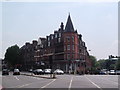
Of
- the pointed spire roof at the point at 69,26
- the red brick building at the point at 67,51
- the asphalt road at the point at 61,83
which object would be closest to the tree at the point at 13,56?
the red brick building at the point at 67,51

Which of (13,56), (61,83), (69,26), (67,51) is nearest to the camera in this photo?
(61,83)

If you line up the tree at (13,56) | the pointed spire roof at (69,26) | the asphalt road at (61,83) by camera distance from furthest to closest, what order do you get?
1. the tree at (13,56)
2. the pointed spire roof at (69,26)
3. the asphalt road at (61,83)

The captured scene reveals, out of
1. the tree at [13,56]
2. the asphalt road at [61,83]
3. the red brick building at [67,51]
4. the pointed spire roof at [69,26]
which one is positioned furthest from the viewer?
the tree at [13,56]

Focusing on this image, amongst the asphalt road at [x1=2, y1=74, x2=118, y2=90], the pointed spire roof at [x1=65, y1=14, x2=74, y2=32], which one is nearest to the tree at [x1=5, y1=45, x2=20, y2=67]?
the pointed spire roof at [x1=65, y1=14, x2=74, y2=32]

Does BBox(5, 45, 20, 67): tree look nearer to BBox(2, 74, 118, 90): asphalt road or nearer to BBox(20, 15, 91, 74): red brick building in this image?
BBox(20, 15, 91, 74): red brick building

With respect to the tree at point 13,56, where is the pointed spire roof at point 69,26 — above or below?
above

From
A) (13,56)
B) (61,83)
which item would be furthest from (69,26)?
(61,83)

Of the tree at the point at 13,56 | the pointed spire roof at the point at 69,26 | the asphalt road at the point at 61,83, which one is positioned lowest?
the asphalt road at the point at 61,83

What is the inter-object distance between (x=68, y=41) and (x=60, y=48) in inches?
258

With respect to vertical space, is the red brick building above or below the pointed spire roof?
below

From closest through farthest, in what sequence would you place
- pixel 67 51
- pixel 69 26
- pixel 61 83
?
pixel 61 83
pixel 67 51
pixel 69 26

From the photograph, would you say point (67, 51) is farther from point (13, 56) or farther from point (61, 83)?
point (61, 83)

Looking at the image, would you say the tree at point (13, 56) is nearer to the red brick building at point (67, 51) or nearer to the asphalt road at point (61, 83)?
the red brick building at point (67, 51)

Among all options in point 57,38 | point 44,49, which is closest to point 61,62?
point 57,38
